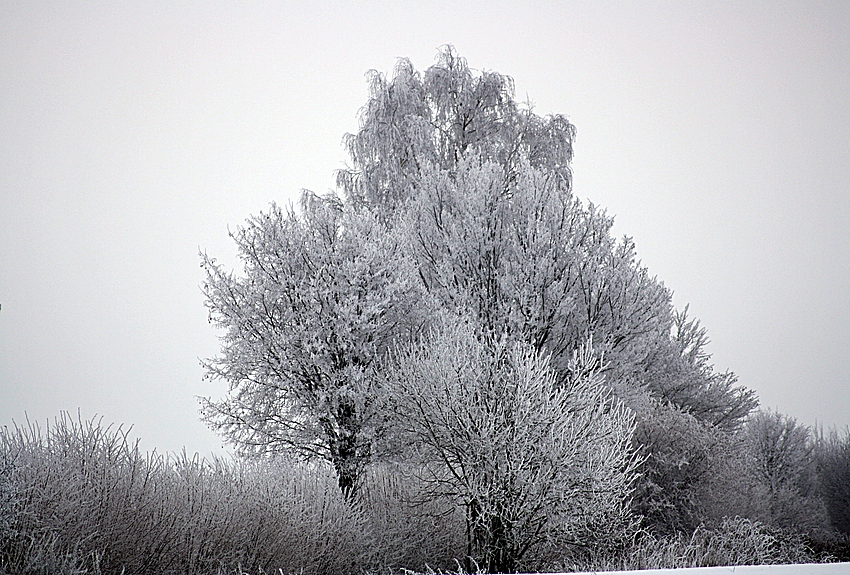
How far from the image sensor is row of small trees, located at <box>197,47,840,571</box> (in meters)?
6.30

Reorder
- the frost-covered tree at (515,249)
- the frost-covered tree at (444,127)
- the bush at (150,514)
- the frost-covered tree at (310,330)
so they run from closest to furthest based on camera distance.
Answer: the bush at (150,514) → the frost-covered tree at (310,330) → the frost-covered tree at (515,249) → the frost-covered tree at (444,127)

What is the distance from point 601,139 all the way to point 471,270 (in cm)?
485

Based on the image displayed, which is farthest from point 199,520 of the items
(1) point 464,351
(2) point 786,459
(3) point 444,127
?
(2) point 786,459

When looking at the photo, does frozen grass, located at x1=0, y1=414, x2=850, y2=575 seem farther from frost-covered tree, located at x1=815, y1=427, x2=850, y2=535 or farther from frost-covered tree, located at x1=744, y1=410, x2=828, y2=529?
frost-covered tree, located at x1=815, y1=427, x2=850, y2=535

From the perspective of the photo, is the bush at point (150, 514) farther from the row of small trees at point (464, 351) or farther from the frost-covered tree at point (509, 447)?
the frost-covered tree at point (509, 447)

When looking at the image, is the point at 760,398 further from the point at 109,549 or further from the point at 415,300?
the point at 109,549

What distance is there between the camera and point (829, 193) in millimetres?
12508

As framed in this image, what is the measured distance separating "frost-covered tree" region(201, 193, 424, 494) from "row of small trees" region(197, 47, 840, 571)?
0.08ft

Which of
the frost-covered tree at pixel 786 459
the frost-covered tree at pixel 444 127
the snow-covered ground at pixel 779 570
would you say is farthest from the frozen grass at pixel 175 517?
the frost-covered tree at pixel 786 459

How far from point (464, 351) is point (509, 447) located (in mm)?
918

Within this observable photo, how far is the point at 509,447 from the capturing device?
6203 mm

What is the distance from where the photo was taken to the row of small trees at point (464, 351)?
6.30 metres

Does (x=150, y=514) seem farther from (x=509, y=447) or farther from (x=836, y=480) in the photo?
(x=836, y=480)

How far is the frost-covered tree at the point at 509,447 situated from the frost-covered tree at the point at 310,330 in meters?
1.07
